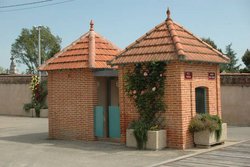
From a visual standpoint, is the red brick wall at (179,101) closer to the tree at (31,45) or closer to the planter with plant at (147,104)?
the planter with plant at (147,104)

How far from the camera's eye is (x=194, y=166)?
10242 millimetres

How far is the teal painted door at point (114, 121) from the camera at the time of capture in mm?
14969

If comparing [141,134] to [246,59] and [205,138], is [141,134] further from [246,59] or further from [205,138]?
[246,59]

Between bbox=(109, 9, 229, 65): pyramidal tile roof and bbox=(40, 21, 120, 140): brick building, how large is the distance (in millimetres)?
1646

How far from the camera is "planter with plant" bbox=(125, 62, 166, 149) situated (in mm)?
13031

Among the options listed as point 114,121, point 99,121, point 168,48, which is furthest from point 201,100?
point 99,121

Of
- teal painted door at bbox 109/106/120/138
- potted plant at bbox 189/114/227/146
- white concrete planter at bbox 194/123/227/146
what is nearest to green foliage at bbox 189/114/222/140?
potted plant at bbox 189/114/227/146

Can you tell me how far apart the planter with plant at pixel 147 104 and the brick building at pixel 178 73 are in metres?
0.23

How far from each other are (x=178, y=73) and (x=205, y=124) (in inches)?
75.1

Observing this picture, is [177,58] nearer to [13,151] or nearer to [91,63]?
[91,63]

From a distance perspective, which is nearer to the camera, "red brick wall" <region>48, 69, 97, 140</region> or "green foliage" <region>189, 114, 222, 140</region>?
"green foliage" <region>189, 114, 222, 140</region>

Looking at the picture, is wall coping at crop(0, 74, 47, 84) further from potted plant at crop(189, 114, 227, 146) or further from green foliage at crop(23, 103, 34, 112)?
potted plant at crop(189, 114, 227, 146)

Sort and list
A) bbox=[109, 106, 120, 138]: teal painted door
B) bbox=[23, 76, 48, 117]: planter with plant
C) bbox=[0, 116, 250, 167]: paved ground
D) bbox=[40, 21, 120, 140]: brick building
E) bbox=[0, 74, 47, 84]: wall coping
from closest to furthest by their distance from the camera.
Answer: bbox=[0, 116, 250, 167]: paved ground → bbox=[109, 106, 120, 138]: teal painted door → bbox=[40, 21, 120, 140]: brick building → bbox=[23, 76, 48, 117]: planter with plant → bbox=[0, 74, 47, 84]: wall coping

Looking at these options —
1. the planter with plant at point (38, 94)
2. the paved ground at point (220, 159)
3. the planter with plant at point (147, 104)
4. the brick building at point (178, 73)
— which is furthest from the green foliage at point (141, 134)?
the planter with plant at point (38, 94)
